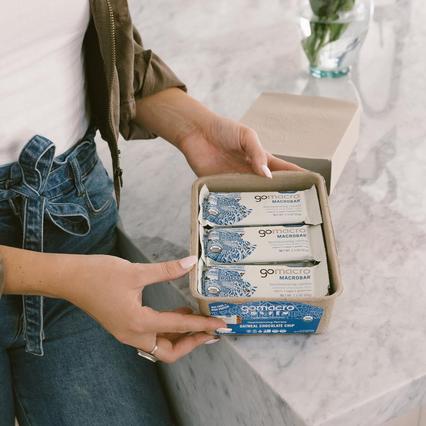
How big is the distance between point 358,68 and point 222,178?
0.61 m

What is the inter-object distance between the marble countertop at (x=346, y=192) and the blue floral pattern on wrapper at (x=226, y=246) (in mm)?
102

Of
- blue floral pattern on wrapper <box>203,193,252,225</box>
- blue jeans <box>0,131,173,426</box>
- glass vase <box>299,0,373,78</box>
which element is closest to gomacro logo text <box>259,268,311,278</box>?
blue floral pattern on wrapper <box>203,193,252,225</box>

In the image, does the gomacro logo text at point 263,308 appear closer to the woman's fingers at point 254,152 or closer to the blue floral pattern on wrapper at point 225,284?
the blue floral pattern on wrapper at point 225,284

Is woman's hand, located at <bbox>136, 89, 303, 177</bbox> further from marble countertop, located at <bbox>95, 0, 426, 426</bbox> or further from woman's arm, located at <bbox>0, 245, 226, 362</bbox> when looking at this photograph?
woman's arm, located at <bbox>0, 245, 226, 362</bbox>

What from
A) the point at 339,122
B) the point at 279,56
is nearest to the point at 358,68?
the point at 279,56

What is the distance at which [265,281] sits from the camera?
2.55 feet

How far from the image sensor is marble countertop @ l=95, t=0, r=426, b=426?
773 mm

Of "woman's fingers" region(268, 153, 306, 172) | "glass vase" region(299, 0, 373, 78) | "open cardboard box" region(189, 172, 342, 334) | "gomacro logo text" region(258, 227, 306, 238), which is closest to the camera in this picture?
"open cardboard box" region(189, 172, 342, 334)

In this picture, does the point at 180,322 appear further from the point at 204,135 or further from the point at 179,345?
the point at 204,135

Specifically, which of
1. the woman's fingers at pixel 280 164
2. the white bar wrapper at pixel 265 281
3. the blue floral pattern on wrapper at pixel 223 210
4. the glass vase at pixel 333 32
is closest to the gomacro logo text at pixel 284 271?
the white bar wrapper at pixel 265 281

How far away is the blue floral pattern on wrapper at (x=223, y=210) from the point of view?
34.4 inches

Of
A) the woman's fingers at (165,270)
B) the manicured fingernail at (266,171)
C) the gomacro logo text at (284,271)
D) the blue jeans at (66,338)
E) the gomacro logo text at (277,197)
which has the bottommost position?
the blue jeans at (66,338)

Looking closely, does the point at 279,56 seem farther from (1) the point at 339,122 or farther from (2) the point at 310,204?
(2) the point at 310,204

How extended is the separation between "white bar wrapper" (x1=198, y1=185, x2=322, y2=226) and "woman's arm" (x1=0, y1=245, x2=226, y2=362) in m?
0.12
